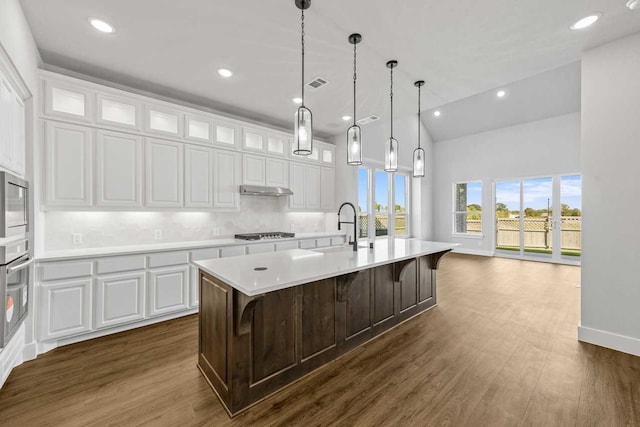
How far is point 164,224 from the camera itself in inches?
154

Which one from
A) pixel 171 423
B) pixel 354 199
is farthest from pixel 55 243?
pixel 354 199

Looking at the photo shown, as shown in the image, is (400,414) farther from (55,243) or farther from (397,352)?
(55,243)

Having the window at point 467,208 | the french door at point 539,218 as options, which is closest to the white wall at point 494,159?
the window at point 467,208

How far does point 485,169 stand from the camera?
7.97 metres

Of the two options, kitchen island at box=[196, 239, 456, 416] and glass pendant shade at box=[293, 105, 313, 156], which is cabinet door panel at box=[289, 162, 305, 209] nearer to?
kitchen island at box=[196, 239, 456, 416]

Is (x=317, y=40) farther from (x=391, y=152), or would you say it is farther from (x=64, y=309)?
(x=64, y=309)

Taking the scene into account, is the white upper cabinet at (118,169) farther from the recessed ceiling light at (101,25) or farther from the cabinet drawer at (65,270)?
the recessed ceiling light at (101,25)

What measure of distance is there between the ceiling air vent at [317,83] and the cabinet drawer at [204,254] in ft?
8.46

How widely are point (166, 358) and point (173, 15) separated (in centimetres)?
307

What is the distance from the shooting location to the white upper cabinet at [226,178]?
4.12 meters

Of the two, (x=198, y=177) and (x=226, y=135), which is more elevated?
(x=226, y=135)

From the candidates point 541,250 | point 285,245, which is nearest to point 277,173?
point 285,245

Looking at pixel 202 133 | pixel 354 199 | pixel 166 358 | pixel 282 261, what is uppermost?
pixel 202 133

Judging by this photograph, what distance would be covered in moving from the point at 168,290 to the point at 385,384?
2.70 metres
